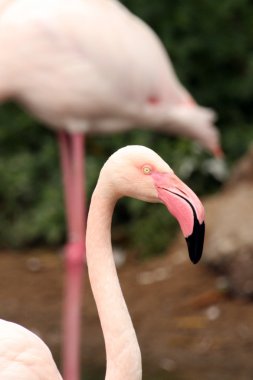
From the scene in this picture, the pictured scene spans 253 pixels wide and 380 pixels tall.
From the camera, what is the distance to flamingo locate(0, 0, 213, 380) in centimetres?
604

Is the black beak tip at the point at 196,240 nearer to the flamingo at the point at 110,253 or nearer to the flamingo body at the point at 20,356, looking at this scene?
the flamingo at the point at 110,253

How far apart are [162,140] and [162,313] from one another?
1799 mm

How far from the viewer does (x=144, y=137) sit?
26.3 feet

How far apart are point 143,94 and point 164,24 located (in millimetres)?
2047

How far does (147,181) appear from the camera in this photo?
3.55 meters

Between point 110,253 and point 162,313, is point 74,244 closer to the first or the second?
point 162,313

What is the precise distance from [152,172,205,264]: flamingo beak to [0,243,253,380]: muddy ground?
97.9 inches

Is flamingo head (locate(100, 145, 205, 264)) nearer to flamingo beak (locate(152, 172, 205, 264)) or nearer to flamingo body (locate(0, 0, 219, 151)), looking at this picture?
flamingo beak (locate(152, 172, 205, 264))

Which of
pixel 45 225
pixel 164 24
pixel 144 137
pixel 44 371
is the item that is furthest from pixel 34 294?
pixel 44 371

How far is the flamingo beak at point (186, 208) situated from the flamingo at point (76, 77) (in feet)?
8.02

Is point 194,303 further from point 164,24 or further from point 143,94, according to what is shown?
point 164,24

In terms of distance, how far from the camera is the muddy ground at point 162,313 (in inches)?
239

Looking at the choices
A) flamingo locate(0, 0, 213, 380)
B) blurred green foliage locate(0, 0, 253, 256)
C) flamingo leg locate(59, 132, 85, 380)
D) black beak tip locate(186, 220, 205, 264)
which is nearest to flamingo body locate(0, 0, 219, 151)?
flamingo locate(0, 0, 213, 380)

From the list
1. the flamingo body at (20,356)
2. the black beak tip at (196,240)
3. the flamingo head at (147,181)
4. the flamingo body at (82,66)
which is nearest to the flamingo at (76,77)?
the flamingo body at (82,66)
